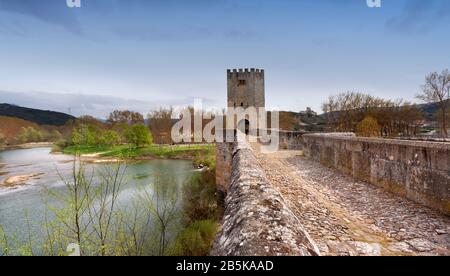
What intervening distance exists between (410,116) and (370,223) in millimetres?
27335

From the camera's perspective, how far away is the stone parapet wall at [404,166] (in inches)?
145

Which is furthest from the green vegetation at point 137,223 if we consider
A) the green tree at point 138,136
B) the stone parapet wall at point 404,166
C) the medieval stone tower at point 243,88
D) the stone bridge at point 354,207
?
the green tree at point 138,136

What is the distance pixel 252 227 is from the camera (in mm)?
1831

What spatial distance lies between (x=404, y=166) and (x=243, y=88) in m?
29.2

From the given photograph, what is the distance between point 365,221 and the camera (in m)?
3.68

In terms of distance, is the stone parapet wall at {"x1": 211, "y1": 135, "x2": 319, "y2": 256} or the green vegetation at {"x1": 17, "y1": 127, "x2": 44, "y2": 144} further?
the green vegetation at {"x1": 17, "y1": 127, "x2": 44, "y2": 144}

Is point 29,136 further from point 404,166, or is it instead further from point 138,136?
point 404,166

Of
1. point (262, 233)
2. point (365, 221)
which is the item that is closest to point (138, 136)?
point (365, 221)

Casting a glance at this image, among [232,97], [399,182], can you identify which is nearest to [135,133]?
[232,97]

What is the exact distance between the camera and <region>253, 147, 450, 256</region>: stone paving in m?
2.80

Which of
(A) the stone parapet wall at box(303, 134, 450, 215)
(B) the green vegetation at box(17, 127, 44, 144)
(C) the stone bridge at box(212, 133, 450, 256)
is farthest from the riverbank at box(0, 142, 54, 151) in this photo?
(C) the stone bridge at box(212, 133, 450, 256)

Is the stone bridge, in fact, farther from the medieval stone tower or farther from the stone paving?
the medieval stone tower

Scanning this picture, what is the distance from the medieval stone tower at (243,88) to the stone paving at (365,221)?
27.5m

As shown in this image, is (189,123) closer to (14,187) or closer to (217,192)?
(14,187)
